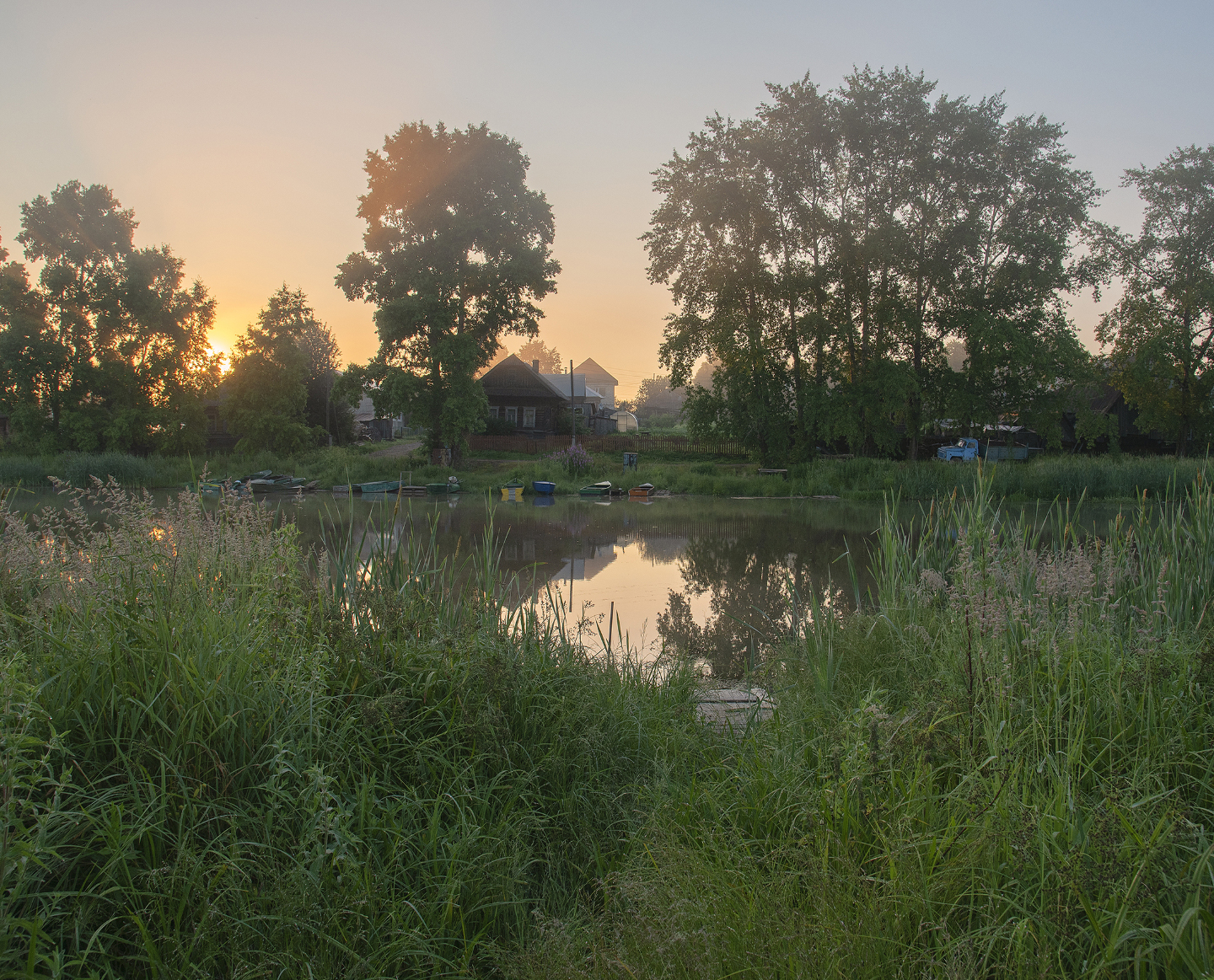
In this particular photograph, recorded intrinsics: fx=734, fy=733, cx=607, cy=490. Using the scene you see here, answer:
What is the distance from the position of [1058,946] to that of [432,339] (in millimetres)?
30088

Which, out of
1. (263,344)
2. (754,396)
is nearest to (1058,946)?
(754,396)

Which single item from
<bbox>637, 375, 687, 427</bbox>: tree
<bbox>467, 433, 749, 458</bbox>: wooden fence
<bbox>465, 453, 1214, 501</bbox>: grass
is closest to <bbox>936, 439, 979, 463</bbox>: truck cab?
<bbox>465, 453, 1214, 501</bbox>: grass

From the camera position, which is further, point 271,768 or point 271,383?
point 271,383

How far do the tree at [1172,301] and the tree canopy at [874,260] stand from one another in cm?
298

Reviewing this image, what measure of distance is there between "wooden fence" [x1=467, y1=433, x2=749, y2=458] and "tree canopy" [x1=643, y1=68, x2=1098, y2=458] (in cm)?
647

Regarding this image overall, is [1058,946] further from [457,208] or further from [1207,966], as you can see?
[457,208]

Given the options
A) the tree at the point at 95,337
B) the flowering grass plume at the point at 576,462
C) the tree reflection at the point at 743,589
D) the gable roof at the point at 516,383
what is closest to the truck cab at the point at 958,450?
the flowering grass plume at the point at 576,462

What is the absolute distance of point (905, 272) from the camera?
27.3 m

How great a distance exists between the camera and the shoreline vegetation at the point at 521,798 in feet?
5.94

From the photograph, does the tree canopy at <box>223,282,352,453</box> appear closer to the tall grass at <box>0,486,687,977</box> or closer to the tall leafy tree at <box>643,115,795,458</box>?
the tall leafy tree at <box>643,115,795,458</box>

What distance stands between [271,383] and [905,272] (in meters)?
26.4

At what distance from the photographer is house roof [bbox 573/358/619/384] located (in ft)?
323

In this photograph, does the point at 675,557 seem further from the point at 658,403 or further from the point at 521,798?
the point at 658,403

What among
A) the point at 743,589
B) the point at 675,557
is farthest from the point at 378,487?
the point at 743,589
